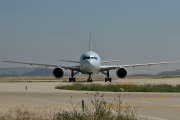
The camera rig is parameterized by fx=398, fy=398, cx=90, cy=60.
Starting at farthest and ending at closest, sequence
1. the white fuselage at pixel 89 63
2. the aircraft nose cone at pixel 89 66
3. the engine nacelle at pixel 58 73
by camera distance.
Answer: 1. the engine nacelle at pixel 58 73
2. the white fuselage at pixel 89 63
3. the aircraft nose cone at pixel 89 66

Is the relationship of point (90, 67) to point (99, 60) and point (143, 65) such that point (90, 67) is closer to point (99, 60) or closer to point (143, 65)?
point (99, 60)

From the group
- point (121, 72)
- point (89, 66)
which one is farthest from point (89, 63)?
point (121, 72)

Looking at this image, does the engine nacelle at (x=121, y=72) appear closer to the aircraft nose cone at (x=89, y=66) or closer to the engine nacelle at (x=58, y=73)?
the aircraft nose cone at (x=89, y=66)

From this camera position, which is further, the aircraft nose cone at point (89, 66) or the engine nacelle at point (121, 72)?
the engine nacelle at point (121, 72)

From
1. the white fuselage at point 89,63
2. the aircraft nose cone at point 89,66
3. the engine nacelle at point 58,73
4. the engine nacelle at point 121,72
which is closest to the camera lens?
the aircraft nose cone at point 89,66

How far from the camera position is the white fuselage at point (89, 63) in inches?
2072

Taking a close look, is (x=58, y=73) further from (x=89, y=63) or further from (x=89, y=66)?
(x=89, y=63)

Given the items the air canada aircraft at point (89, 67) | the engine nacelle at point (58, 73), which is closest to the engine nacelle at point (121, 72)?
the air canada aircraft at point (89, 67)

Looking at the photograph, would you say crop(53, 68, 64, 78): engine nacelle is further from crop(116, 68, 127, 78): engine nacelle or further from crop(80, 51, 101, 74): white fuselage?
crop(116, 68, 127, 78): engine nacelle

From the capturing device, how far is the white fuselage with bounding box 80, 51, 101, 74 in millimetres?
52625

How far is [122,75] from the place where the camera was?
54.8 meters

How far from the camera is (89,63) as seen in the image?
52.3m

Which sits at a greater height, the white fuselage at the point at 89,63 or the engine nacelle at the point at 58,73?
the white fuselage at the point at 89,63

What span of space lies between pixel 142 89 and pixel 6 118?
22.2 meters
